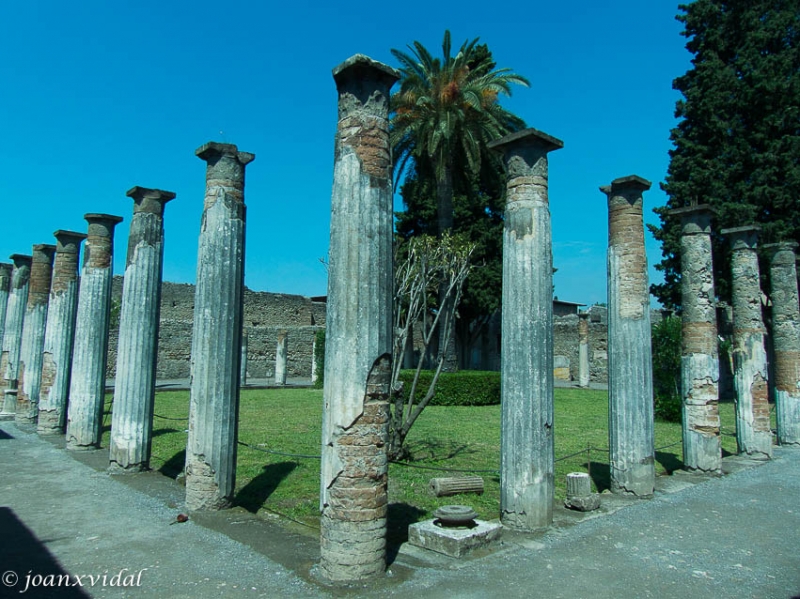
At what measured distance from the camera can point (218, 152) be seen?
23.0 feet

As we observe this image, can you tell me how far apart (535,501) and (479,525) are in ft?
2.27

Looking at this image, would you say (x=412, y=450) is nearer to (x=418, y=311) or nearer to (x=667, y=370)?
(x=418, y=311)

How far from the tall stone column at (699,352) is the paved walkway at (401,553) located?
49.5 inches

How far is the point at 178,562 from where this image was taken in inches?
198

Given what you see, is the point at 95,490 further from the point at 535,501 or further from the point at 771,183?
the point at 771,183

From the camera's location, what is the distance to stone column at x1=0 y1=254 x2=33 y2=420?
14.7 meters

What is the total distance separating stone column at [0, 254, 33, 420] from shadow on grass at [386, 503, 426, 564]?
39.4 ft

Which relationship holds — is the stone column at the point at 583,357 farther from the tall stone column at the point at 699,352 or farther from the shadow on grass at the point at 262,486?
the shadow on grass at the point at 262,486

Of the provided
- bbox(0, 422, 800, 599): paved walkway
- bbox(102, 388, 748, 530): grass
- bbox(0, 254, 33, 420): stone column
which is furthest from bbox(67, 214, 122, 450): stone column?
bbox(0, 254, 33, 420): stone column

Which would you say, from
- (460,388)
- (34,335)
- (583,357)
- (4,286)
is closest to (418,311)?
(460,388)

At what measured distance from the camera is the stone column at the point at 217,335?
21.4 ft

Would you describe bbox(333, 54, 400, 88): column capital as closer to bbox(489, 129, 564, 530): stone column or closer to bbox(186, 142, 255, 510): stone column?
bbox(489, 129, 564, 530): stone column

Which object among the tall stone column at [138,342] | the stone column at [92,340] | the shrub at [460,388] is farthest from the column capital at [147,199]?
the shrub at [460,388]

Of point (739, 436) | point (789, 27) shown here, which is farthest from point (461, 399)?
point (789, 27)
